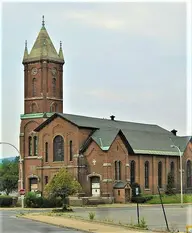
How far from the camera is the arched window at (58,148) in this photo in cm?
7938

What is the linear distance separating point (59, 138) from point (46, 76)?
12.5 metres

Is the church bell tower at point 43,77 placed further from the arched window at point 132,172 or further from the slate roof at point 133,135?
the arched window at point 132,172

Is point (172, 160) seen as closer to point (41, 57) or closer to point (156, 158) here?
point (156, 158)

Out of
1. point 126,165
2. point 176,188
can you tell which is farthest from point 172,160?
point 126,165

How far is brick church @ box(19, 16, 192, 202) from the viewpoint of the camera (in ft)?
250

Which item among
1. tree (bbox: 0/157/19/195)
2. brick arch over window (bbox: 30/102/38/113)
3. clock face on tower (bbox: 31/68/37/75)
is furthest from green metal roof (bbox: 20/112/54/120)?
tree (bbox: 0/157/19/195)

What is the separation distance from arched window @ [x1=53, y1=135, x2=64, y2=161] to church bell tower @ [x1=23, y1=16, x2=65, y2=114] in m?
8.30

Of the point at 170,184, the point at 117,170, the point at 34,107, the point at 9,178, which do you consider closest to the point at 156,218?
the point at 117,170

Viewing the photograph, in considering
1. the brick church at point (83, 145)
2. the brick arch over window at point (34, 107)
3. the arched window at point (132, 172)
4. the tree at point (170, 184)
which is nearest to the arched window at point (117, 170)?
the brick church at point (83, 145)

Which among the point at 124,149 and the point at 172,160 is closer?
the point at 124,149

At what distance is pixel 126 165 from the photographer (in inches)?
3113

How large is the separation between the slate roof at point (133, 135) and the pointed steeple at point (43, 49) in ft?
37.3

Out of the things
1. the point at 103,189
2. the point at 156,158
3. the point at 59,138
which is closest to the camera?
the point at 103,189

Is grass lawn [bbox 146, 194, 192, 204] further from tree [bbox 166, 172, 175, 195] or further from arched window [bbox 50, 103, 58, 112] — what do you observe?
arched window [bbox 50, 103, 58, 112]
